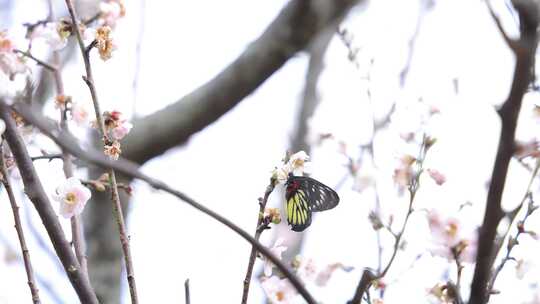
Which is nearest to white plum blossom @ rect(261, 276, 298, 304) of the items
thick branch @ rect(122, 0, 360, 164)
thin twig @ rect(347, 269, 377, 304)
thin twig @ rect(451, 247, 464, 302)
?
thin twig @ rect(451, 247, 464, 302)

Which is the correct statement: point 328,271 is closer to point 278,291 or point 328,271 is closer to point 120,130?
A: point 278,291

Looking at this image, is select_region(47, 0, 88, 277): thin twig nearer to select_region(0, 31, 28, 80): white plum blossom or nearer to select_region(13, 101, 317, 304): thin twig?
select_region(0, 31, 28, 80): white plum blossom

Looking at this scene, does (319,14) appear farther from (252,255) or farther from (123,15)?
(252,255)

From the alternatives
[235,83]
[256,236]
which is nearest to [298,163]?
[256,236]

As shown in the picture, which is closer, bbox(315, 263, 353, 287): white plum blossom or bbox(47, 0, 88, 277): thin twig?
bbox(47, 0, 88, 277): thin twig

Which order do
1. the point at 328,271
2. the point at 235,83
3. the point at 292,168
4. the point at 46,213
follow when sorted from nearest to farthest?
the point at 46,213
the point at 292,168
the point at 328,271
the point at 235,83

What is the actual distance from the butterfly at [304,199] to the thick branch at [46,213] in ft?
0.88

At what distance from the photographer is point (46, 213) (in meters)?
0.78

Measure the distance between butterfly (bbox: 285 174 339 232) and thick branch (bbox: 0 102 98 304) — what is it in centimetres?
27

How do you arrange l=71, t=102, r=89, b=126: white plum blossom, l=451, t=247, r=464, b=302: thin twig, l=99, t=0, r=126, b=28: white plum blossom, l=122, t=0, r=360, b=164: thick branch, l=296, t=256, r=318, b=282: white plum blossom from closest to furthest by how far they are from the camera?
l=451, t=247, r=464, b=302: thin twig → l=71, t=102, r=89, b=126: white plum blossom → l=99, t=0, r=126, b=28: white plum blossom → l=296, t=256, r=318, b=282: white plum blossom → l=122, t=0, r=360, b=164: thick branch

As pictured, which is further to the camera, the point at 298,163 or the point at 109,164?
the point at 298,163

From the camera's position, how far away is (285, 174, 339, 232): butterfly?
88 cm

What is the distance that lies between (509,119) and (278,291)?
75cm

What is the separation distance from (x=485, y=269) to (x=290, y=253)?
73.6 inches
